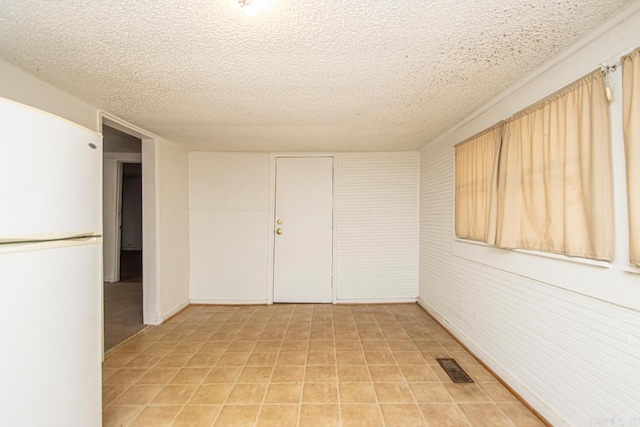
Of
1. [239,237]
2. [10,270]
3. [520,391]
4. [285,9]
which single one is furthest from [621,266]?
[239,237]

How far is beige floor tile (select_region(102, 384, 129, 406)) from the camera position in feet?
5.72

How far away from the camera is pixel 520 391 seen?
5.76 feet

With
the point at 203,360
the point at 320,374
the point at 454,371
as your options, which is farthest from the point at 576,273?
the point at 203,360

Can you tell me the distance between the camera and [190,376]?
2.02 metres

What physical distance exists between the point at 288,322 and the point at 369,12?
302 centimetres

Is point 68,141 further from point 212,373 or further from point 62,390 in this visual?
point 212,373

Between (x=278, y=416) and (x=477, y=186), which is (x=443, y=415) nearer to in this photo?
(x=278, y=416)

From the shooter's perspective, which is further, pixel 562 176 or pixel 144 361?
pixel 144 361

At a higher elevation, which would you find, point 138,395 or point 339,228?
point 339,228

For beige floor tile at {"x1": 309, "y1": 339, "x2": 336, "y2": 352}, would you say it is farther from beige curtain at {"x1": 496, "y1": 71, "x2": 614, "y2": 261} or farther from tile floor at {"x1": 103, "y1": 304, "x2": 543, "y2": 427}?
beige curtain at {"x1": 496, "y1": 71, "x2": 614, "y2": 261}

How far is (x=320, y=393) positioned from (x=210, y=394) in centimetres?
79

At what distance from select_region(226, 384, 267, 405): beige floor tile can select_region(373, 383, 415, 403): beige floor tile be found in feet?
2.73

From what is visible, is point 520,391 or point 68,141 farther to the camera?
point 520,391

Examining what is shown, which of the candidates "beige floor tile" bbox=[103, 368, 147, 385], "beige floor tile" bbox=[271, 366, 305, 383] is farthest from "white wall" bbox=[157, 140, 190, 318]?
"beige floor tile" bbox=[271, 366, 305, 383]
